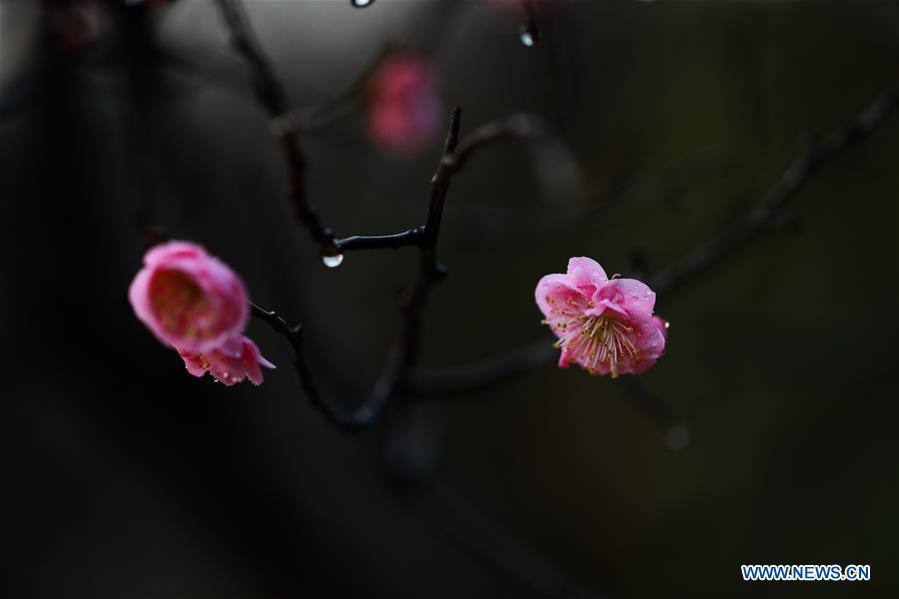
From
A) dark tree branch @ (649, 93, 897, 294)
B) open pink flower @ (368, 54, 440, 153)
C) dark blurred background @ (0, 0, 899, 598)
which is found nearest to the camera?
dark tree branch @ (649, 93, 897, 294)

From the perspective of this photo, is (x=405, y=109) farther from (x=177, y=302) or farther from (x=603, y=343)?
(x=177, y=302)

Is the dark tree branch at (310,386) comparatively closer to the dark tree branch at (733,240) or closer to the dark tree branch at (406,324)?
the dark tree branch at (406,324)

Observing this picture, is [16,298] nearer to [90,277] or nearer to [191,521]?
[90,277]

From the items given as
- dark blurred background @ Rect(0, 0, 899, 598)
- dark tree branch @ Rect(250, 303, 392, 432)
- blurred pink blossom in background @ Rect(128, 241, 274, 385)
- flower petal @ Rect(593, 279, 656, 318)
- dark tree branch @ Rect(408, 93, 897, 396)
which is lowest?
blurred pink blossom in background @ Rect(128, 241, 274, 385)

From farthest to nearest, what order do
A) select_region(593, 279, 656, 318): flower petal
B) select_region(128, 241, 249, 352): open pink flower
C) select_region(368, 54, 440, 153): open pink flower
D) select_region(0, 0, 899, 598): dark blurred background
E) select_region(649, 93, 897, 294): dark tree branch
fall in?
select_region(368, 54, 440, 153): open pink flower → select_region(0, 0, 899, 598): dark blurred background → select_region(649, 93, 897, 294): dark tree branch → select_region(593, 279, 656, 318): flower petal → select_region(128, 241, 249, 352): open pink flower

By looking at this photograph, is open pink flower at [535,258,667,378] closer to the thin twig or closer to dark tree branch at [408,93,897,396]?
the thin twig

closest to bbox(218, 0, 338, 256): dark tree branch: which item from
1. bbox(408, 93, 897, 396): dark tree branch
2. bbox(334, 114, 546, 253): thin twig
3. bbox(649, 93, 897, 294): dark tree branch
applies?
bbox(334, 114, 546, 253): thin twig

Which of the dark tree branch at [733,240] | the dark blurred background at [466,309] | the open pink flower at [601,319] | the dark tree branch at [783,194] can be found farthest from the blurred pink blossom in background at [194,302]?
the dark tree branch at [783,194]

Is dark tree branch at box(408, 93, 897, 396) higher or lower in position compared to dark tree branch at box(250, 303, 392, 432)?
higher
